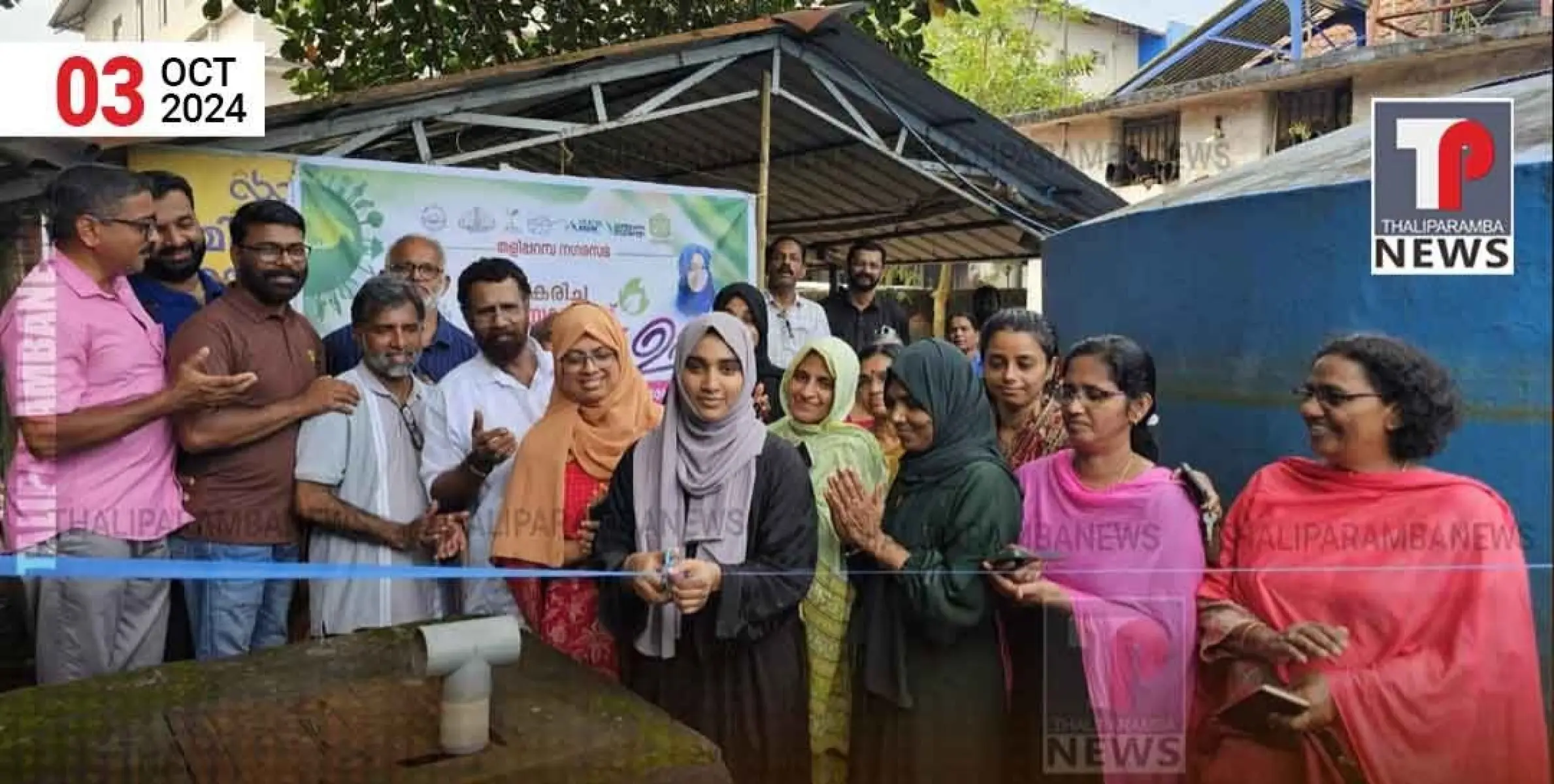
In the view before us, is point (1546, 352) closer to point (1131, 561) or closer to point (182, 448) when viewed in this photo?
point (1131, 561)

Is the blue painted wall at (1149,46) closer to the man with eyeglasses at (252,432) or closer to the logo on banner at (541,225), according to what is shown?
the logo on banner at (541,225)

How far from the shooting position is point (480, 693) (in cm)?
195

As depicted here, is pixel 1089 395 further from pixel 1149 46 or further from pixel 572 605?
pixel 572 605

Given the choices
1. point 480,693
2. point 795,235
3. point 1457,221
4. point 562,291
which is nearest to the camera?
point 480,693

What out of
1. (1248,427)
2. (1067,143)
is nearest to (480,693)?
(1248,427)

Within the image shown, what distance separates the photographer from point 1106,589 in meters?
2.34

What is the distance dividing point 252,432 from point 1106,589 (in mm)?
2006

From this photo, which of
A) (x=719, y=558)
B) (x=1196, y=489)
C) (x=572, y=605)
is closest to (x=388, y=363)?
(x=572, y=605)

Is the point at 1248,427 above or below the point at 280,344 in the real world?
below

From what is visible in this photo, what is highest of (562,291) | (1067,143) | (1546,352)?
(1067,143)

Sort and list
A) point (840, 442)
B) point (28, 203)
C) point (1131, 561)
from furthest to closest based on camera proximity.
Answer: point (28, 203) < point (840, 442) < point (1131, 561)

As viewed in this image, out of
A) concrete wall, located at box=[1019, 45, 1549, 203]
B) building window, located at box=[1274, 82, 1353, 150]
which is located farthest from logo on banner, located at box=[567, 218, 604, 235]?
building window, located at box=[1274, 82, 1353, 150]

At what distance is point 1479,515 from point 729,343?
1.48 metres

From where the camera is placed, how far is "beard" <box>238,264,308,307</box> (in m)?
2.81
